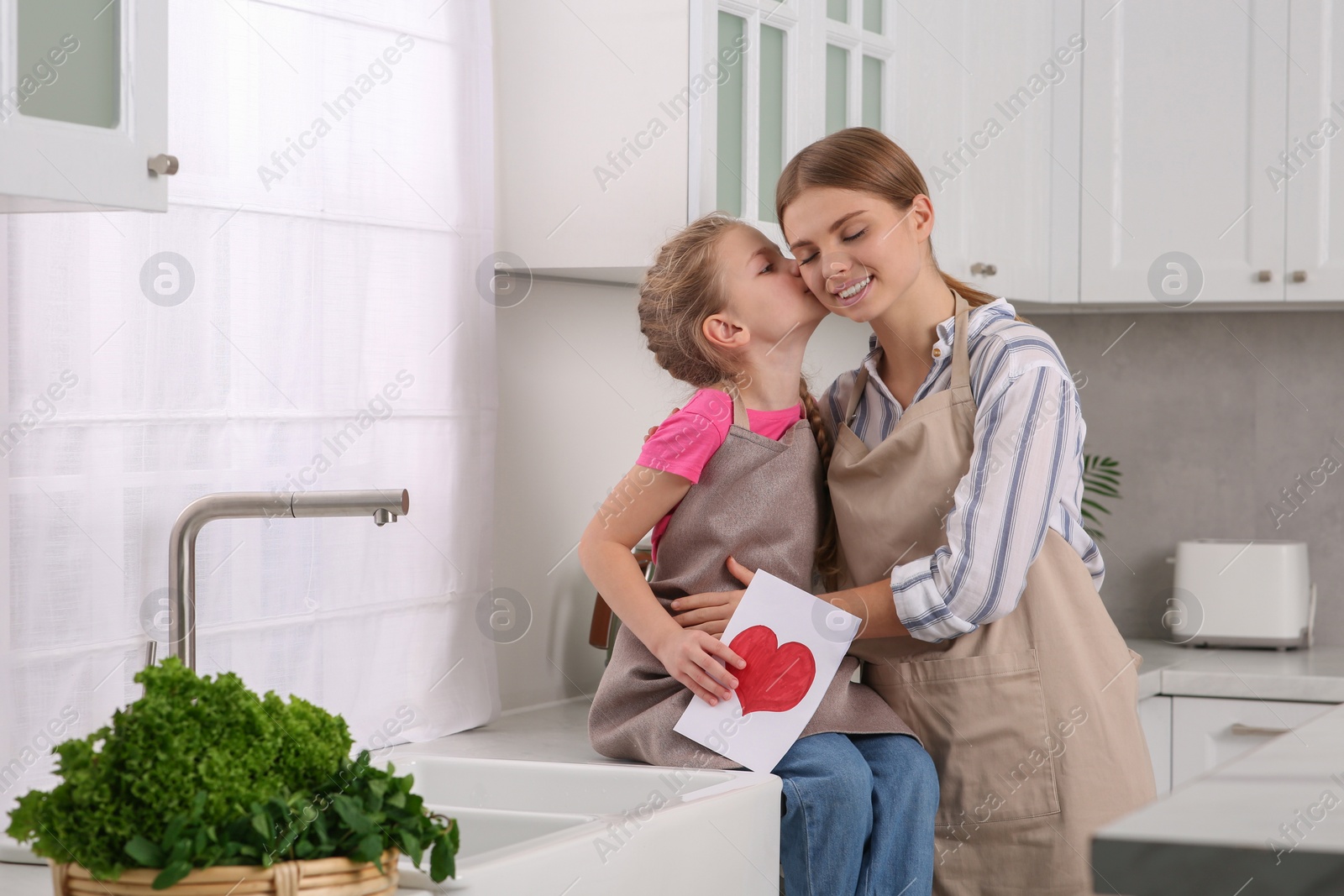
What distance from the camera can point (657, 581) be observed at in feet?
4.42

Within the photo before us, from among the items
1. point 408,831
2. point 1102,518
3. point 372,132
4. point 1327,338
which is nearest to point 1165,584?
point 1102,518

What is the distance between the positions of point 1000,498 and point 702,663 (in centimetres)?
32

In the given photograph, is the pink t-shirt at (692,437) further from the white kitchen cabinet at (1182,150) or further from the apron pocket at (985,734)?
the white kitchen cabinet at (1182,150)

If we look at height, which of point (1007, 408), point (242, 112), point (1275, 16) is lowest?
point (1007, 408)

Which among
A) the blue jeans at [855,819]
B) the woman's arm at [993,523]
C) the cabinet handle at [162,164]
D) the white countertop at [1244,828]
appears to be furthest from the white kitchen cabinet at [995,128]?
the white countertop at [1244,828]

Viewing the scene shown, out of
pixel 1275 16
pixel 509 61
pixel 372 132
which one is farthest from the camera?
pixel 1275 16

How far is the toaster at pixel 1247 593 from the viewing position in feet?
7.64

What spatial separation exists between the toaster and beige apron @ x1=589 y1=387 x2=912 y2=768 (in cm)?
127

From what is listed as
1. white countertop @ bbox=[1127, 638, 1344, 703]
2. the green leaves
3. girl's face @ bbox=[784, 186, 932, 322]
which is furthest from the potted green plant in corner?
the green leaves

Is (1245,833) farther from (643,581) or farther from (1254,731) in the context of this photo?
(1254,731)

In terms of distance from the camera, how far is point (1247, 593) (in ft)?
7.67

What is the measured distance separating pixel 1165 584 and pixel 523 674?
1.42 metres

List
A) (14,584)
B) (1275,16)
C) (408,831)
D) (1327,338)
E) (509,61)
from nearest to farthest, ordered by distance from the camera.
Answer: (408,831)
(14,584)
(509,61)
(1275,16)
(1327,338)

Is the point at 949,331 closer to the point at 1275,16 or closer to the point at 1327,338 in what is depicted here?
the point at 1275,16
